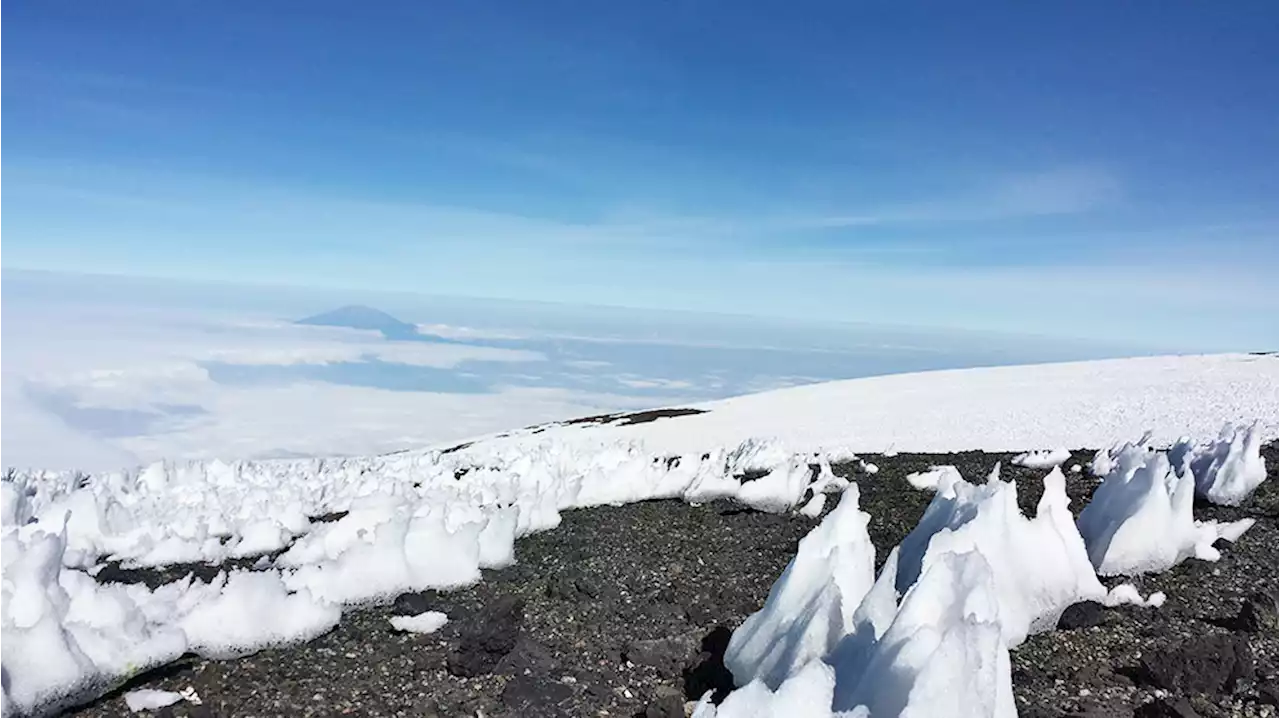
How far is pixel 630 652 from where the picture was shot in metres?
7.29

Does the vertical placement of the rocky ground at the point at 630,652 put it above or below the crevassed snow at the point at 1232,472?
below

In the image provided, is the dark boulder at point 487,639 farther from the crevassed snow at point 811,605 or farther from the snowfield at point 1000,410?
the snowfield at point 1000,410

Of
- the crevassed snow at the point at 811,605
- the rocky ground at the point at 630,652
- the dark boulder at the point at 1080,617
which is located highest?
the crevassed snow at the point at 811,605

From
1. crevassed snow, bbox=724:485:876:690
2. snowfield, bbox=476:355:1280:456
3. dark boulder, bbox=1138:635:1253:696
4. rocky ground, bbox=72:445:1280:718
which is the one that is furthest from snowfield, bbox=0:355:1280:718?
snowfield, bbox=476:355:1280:456

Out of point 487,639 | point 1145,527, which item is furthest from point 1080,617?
point 487,639

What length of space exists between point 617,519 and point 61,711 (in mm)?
7552

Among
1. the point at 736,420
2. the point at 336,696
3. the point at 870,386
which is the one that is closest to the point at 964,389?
the point at 870,386

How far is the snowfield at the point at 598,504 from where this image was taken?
16.8 feet

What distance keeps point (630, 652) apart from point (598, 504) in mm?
6439

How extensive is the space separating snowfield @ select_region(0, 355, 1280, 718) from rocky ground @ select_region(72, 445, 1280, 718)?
30 cm

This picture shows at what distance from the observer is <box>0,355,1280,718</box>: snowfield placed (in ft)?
16.8

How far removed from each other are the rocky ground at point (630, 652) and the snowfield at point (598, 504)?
11.8 inches

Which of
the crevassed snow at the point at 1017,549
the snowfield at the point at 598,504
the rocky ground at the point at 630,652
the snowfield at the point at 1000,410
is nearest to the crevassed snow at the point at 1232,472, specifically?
the snowfield at the point at 598,504

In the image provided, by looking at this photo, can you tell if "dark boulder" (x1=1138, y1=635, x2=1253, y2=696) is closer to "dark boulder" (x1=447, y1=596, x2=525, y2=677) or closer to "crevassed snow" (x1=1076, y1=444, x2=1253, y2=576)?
"crevassed snow" (x1=1076, y1=444, x2=1253, y2=576)
